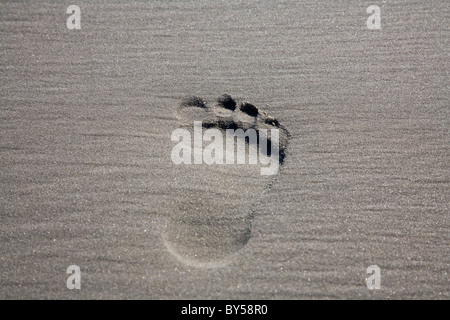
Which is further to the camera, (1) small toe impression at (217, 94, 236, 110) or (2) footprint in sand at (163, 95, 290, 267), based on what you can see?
(1) small toe impression at (217, 94, 236, 110)

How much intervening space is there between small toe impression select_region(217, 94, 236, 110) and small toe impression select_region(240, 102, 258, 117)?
0.05 meters

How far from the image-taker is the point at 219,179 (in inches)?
75.7

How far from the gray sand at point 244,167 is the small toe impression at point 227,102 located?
6cm

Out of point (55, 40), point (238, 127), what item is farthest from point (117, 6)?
point (238, 127)

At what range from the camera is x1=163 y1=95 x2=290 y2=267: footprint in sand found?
1729 mm

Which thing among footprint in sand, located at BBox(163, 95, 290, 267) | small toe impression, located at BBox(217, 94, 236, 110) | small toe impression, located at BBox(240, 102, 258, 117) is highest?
small toe impression, located at BBox(217, 94, 236, 110)

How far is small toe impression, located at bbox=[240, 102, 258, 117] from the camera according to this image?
7.00ft

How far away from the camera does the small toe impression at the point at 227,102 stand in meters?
2.16

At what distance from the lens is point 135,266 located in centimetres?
168

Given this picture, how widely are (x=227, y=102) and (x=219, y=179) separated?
451mm

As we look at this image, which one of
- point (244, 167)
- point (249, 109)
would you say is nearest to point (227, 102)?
point (249, 109)

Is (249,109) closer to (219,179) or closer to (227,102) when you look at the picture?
(227,102)

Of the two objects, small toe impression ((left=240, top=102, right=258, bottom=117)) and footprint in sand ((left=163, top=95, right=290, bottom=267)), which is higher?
small toe impression ((left=240, top=102, right=258, bottom=117))

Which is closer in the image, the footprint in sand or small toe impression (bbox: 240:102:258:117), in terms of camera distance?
the footprint in sand
